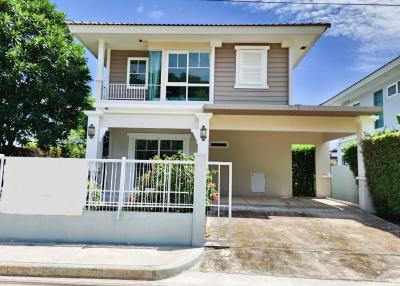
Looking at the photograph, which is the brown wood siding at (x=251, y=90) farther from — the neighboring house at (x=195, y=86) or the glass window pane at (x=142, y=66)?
the glass window pane at (x=142, y=66)

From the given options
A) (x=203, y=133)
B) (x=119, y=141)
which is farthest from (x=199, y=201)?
(x=119, y=141)

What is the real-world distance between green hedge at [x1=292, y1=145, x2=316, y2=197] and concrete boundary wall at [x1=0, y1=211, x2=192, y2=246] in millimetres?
11492

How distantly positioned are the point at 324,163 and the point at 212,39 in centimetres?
877

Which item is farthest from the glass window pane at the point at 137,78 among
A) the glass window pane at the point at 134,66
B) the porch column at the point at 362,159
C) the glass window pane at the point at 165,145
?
the porch column at the point at 362,159

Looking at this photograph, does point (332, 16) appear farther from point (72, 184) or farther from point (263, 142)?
point (72, 184)

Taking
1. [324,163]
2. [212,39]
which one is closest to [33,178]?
[212,39]

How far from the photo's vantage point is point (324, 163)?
16656mm

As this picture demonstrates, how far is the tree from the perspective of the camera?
12656mm

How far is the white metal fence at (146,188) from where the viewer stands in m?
7.00

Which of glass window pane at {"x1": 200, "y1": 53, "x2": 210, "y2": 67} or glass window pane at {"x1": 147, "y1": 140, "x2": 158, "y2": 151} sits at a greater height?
glass window pane at {"x1": 200, "y1": 53, "x2": 210, "y2": 67}

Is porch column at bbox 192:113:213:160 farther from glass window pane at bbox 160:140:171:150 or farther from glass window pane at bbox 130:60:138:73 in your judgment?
glass window pane at bbox 130:60:138:73

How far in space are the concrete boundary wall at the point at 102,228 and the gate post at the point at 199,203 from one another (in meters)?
0.14

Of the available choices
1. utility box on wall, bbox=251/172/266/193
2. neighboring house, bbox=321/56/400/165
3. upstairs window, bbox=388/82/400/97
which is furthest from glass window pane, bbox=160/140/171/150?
upstairs window, bbox=388/82/400/97

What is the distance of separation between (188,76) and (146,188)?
683 cm
